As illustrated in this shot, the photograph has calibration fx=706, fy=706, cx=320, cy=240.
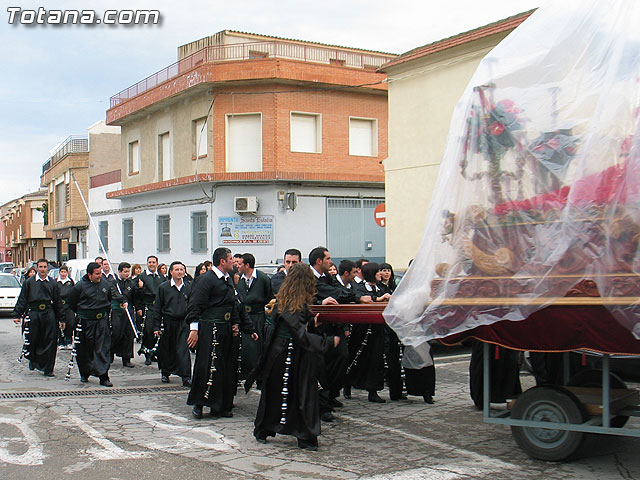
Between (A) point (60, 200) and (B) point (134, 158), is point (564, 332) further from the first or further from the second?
(A) point (60, 200)

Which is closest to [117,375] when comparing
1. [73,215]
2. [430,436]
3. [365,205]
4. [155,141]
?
[430,436]

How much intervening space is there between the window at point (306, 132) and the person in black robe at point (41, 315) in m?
12.3

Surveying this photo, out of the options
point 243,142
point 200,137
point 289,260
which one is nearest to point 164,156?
point 200,137

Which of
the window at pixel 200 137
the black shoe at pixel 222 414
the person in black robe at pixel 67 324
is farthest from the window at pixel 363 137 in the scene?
the black shoe at pixel 222 414

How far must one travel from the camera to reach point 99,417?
7742mm

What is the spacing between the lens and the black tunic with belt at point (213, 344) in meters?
7.72

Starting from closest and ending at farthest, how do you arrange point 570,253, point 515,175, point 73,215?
point 570,253 < point 515,175 < point 73,215

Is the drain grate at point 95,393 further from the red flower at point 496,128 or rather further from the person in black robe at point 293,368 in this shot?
the red flower at point 496,128

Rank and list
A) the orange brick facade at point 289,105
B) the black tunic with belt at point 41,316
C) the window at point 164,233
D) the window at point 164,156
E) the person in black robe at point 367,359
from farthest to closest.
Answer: the window at point 164,233
the window at point 164,156
the orange brick facade at point 289,105
the black tunic with belt at point 41,316
the person in black robe at point 367,359

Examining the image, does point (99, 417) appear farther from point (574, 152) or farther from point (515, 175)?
point (574, 152)

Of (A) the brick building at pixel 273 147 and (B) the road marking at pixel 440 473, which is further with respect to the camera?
(A) the brick building at pixel 273 147

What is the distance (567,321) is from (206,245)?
740 inches

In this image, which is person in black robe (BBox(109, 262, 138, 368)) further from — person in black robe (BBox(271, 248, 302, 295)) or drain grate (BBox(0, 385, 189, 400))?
person in black robe (BBox(271, 248, 302, 295))

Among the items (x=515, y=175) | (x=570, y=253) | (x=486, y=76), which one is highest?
(x=486, y=76)
